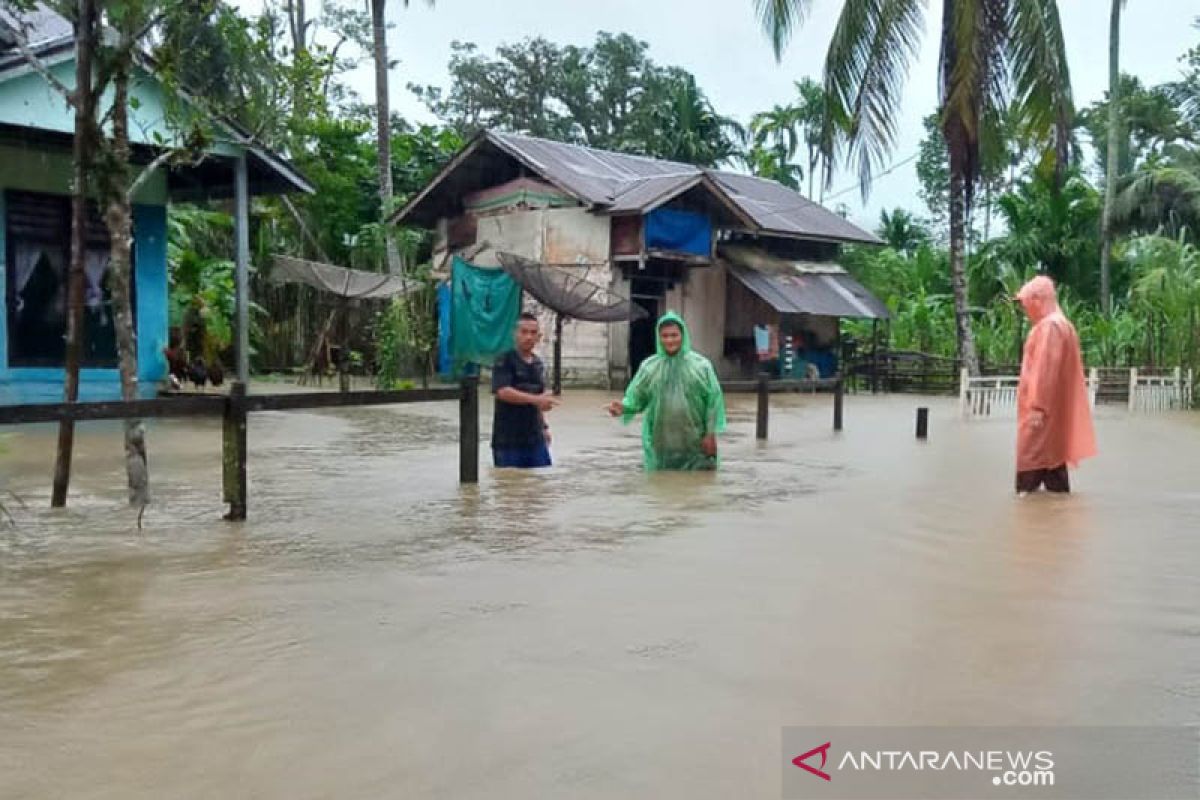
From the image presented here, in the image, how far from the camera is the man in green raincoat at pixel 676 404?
8773 mm

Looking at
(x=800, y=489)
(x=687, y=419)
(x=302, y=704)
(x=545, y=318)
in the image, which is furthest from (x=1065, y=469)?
(x=545, y=318)

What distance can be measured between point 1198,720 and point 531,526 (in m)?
4.12

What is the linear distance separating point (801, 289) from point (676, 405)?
15759 millimetres

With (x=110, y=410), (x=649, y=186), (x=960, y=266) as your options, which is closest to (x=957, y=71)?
(x=960, y=266)

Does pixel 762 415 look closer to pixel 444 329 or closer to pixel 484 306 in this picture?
pixel 484 306

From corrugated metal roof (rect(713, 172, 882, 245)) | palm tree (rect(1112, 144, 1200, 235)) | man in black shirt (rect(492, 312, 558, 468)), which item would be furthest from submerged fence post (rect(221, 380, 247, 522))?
palm tree (rect(1112, 144, 1200, 235))

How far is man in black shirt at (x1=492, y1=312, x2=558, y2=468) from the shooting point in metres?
8.27

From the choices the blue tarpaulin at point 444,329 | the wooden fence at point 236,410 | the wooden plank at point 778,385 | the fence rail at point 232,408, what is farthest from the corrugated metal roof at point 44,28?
the blue tarpaulin at point 444,329

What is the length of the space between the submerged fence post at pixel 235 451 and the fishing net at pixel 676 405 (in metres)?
3.15

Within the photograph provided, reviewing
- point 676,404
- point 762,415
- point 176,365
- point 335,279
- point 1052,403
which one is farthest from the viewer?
point 335,279

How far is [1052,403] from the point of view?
8.31m

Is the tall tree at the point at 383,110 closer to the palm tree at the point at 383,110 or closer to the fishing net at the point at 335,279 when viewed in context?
the palm tree at the point at 383,110

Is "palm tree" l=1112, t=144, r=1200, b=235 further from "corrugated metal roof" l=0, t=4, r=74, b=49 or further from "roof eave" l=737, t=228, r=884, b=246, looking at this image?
"corrugated metal roof" l=0, t=4, r=74, b=49

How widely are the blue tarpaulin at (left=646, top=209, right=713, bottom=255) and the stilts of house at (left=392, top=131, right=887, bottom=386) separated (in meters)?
0.03
